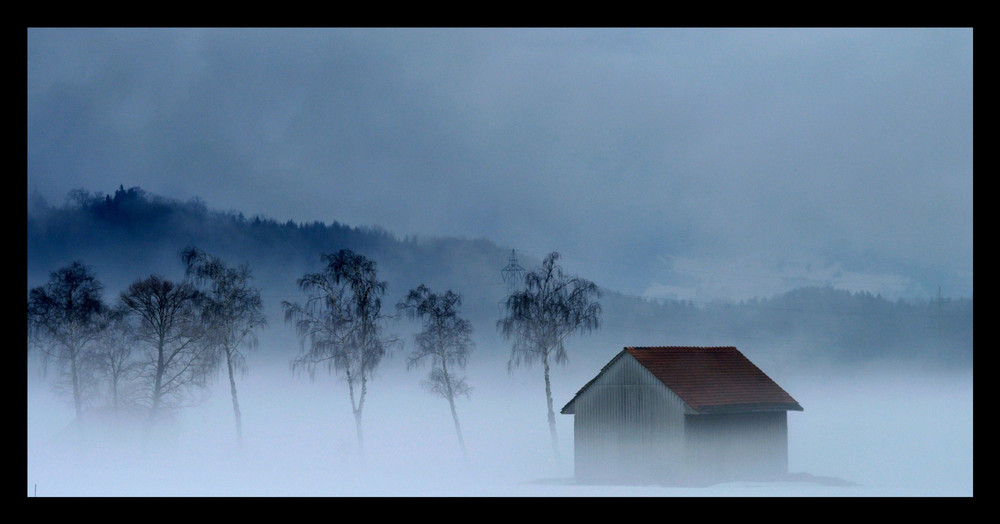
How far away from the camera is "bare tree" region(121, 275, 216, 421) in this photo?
44.6 meters

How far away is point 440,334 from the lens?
4584cm

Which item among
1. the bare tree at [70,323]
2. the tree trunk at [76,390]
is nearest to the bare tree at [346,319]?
the bare tree at [70,323]

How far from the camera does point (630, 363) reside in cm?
3806

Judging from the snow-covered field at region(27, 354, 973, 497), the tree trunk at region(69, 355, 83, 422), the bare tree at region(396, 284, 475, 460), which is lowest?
the snow-covered field at region(27, 354, 973, 497)

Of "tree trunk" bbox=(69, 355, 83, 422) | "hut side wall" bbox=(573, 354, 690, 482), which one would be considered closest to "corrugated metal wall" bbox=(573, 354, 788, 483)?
"hut side wall" bbox=(573, 354, 690, 482)

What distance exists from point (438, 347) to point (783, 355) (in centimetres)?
8424

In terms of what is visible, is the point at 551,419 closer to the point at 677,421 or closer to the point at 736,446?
the point at 677,421

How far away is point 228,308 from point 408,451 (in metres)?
12.1

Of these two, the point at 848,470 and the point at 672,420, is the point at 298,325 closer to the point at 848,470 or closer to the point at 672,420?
the point at 672,420

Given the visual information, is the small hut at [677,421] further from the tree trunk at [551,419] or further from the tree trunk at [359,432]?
the tree trunk at [359,432]

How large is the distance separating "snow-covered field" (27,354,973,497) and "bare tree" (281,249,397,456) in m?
1.42

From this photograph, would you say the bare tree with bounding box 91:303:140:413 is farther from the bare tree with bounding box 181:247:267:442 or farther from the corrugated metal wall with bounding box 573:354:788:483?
the corrugated metal wall with bounding box 573:354:788:483

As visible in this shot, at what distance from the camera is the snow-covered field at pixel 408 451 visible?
129 ft

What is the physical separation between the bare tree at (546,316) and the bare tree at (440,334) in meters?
1.88
